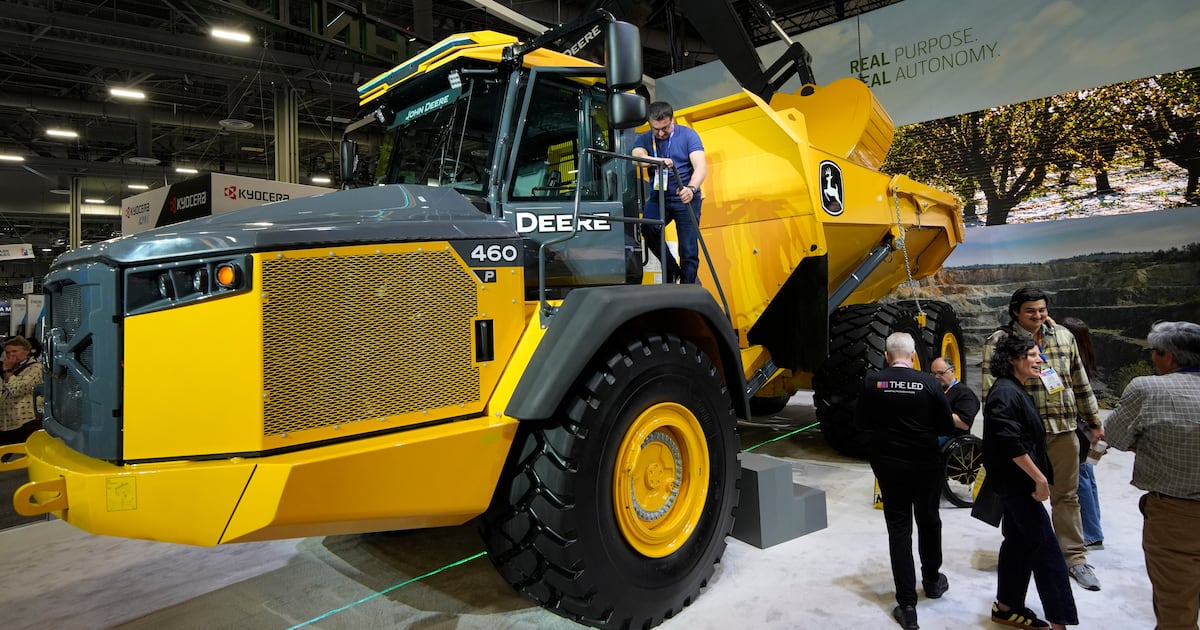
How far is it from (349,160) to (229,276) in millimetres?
2277

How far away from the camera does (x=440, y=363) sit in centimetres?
255

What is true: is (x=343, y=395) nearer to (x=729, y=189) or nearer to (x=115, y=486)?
(x=115, y=486)

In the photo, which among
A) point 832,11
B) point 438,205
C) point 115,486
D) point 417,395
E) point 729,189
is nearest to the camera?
point 115,486

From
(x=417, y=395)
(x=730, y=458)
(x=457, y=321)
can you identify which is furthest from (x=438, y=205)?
(x=730, y=458)

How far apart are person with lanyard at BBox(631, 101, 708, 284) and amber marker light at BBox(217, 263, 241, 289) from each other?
7.35ft

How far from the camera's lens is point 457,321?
2.60 metres

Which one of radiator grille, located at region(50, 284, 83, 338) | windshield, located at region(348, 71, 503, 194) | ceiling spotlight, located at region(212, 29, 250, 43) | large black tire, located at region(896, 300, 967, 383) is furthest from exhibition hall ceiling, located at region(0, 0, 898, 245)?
large black tire, located at region(896, 300, 967, 383)

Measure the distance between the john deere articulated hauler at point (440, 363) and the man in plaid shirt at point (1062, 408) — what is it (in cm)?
150

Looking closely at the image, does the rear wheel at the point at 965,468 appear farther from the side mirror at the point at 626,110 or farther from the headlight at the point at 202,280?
the headlight at the point at 202,280

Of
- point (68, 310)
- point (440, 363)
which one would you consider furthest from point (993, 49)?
point (68, 310)

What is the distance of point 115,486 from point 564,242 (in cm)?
199

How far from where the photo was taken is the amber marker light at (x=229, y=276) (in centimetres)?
216

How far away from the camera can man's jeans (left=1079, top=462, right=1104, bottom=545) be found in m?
3.73

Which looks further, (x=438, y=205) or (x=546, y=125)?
(x=546, y=125)
